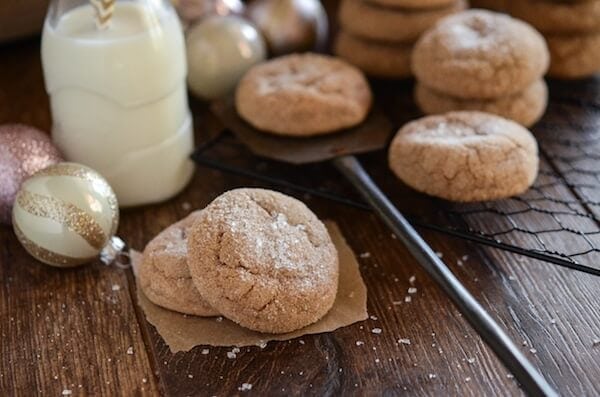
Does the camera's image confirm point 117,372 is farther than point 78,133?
No

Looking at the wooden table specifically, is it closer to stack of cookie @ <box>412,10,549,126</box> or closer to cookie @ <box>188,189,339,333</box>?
cookie @ <box>188,189,339,333</box>

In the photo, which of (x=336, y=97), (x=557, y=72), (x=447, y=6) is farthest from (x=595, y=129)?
(x=336, y=97)

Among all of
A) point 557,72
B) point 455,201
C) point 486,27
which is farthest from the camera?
point 557,72

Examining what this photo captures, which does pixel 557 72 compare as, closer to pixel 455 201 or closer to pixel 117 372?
pixel 455 201

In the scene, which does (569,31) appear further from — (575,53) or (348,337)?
(348,337)

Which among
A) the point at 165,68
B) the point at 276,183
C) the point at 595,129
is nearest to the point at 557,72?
the point at 595,129

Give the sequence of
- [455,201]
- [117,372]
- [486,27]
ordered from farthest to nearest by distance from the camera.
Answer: [486,27], [455,201], [117,372]

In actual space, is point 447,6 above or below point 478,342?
above
